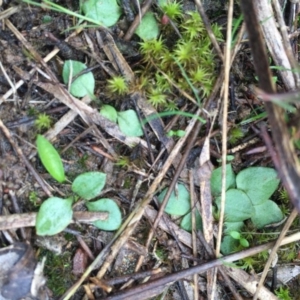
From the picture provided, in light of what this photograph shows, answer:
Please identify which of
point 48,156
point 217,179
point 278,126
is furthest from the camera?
point 217,179

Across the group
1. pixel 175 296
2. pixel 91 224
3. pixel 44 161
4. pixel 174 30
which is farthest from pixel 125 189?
pixel 174 30

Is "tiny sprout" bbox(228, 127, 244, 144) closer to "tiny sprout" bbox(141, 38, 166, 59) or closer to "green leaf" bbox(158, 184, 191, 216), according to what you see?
"green leaf" bbox(158, 184, 191, 216)

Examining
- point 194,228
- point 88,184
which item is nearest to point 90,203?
point 88,184

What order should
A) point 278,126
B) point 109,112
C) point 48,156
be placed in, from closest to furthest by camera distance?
point 278,126 < point 48,156 < point 109,112

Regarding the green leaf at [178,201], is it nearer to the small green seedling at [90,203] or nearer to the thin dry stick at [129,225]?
the thin dry stick at [129,225]

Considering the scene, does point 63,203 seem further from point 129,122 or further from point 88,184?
point 129,122

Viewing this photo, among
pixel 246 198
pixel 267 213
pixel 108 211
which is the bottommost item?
pixel 267 213
